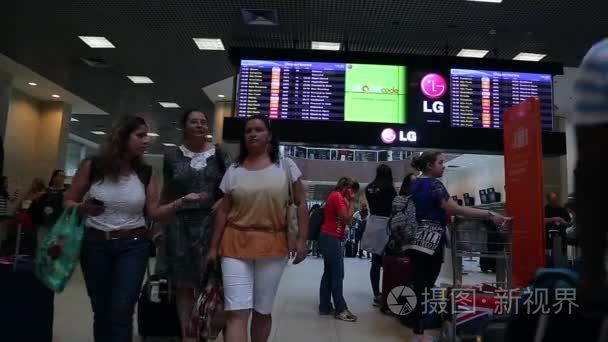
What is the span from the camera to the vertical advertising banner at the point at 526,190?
3.20 meters

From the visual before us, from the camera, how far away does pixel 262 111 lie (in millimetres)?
5312

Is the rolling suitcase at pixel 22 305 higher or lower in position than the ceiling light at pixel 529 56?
lower

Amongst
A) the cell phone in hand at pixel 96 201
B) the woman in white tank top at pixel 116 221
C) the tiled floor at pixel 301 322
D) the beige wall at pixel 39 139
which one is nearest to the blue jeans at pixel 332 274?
the tiled floor at pixel 301 322

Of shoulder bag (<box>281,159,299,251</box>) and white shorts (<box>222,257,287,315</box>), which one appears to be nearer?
white shorts (<box>222,257,287,315</box>)

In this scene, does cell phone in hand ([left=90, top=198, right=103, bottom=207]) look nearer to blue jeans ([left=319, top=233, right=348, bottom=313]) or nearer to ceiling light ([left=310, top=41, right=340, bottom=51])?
blue jeans ([left=319, top=233, right=348, bottom=313])

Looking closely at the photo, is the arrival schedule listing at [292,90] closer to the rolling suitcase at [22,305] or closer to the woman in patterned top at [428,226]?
the woman in patterned top at [428,226]

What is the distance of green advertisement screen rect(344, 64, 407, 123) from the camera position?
5.24 metres

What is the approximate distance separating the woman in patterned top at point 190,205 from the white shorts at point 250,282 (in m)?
0.46

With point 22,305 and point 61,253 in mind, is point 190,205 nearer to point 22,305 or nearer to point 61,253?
point 61,253

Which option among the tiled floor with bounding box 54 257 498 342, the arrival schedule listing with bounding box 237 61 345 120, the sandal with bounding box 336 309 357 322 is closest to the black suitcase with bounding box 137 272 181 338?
the tiled floor with bounding box 54 257 498 342

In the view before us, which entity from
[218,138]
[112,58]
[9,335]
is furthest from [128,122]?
[218,138]

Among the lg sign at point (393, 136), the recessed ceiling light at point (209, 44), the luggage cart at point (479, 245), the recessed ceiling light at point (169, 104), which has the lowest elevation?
the luggage cart at point (479, 245)

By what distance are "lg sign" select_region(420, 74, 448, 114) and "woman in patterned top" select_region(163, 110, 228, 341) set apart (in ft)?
9.99

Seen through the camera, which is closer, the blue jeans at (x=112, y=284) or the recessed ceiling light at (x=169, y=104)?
the blue jeans at (x=112, y=284)
